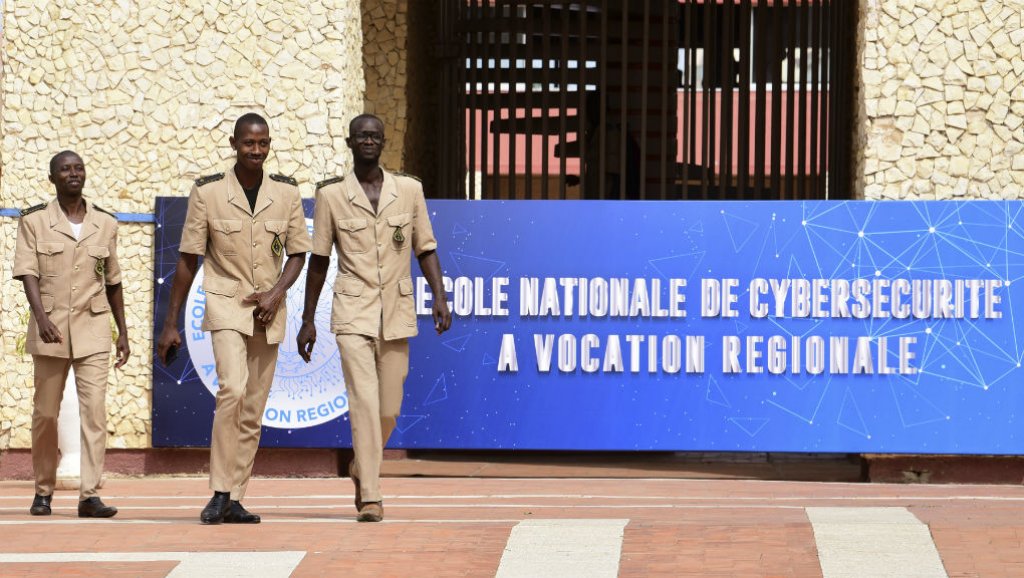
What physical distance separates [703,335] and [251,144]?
3.48 metres

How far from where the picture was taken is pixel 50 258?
798cm

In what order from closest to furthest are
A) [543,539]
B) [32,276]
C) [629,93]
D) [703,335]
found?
[543,539], [32,276], [703,335], [629,93]

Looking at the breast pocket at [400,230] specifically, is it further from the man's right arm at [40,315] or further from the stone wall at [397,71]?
the stone wall at [397,71]

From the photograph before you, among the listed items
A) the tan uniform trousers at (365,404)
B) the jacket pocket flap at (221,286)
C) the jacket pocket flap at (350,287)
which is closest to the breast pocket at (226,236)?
the jacket pocket flap at (221,286)

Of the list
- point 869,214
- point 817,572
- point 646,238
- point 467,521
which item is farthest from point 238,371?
point 869,214

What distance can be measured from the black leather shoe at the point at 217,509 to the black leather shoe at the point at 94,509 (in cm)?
67

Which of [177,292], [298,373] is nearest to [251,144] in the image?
[177,292]

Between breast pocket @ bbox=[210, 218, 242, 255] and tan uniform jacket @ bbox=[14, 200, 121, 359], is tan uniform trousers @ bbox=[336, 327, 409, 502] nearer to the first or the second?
breast pocket @ bbox=[210, 218, 242, 255]

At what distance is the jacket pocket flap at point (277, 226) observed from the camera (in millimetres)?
7414

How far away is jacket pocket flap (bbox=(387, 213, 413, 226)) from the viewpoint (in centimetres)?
741

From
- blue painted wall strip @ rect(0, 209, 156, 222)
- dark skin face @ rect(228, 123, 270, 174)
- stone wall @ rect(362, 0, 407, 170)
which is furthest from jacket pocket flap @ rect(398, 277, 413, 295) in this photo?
stone wall @ rect(362, 0, 407, 170)

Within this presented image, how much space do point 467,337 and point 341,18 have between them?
216 cm

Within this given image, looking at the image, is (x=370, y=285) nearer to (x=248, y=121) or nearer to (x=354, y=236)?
(x=354, y=236)

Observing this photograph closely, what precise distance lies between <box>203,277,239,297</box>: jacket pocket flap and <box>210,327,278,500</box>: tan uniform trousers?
176mm
